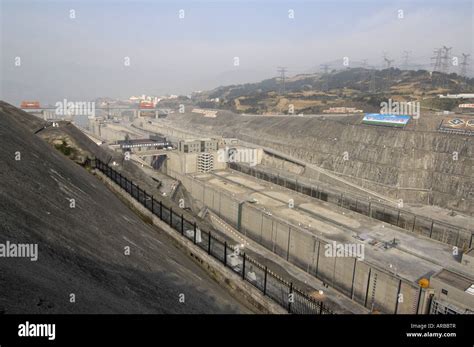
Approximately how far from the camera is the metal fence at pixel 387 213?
35156mm

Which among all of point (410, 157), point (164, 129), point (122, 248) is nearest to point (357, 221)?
point (410, 157)

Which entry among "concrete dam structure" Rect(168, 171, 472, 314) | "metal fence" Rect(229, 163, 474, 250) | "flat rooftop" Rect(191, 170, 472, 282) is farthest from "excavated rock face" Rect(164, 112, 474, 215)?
"concrete dam structure" Rect(168, 171, 472, 314)

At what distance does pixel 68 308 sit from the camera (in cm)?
521

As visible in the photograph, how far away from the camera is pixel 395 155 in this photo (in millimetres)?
49844

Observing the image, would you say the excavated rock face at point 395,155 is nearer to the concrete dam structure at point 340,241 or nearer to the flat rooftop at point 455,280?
the concrete dam structure at point 340,241

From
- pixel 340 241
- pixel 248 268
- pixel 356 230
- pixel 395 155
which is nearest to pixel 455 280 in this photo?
pixel 340 241

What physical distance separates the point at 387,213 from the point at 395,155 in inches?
517

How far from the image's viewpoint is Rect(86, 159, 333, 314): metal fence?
9227 mm

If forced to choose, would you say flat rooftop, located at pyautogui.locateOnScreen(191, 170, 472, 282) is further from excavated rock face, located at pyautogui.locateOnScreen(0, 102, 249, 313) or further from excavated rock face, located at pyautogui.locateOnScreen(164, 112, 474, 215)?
excavated rock face, located at pyautogui.locateOnScreen(0, 102, 249, 313)

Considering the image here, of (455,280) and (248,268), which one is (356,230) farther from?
(248,268)

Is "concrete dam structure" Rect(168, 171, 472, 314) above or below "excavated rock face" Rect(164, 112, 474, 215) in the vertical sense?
below

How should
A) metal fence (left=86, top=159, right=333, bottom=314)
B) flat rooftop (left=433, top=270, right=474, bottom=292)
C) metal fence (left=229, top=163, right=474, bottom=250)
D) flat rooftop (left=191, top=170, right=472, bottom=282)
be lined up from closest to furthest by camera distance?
1. metal fence (left=86, top=159, right=333, bottom=314)
2. flat rooftop (left=433, top=270, right=474, bottom=292)
3. flat rooftop (left=191, top=170, right=472, bottom=282)
4. metal fence (left=229, top=163, right=474, bottom=250)

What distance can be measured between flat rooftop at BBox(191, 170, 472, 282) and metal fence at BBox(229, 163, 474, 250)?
2.06 meters

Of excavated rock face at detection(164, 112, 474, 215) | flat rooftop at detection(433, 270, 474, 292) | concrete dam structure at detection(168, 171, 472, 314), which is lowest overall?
concrete dam structure at detection(168, 171, 472, 314)
